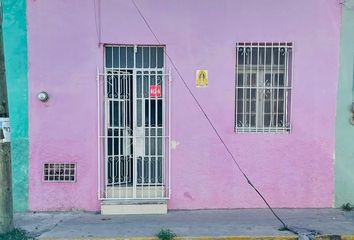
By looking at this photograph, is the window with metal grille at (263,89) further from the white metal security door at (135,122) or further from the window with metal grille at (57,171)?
the window with metal grille at (57,171)

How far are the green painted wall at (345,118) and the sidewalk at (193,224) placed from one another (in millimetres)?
382

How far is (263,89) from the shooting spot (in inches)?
251

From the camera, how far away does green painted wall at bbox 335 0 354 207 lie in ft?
20.6

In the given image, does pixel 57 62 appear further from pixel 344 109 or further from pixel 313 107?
pixel 344 109

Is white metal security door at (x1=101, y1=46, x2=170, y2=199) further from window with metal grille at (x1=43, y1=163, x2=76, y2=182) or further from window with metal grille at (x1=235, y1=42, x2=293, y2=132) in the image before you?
window with metal grille at (x1=235, y1=42, x2=293, y2=132)

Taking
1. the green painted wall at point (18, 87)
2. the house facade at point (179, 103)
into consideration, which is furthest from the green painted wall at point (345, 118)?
the green painted wall at point (18, 87)

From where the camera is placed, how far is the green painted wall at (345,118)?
6.27 metres

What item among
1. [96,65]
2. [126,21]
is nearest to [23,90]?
[96,65]

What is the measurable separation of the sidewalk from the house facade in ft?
0.66

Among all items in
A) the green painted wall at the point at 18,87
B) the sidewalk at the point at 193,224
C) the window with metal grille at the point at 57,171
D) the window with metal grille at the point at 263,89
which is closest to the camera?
the sidewalk at the point at 193,224

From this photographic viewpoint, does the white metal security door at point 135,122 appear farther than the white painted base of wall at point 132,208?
Yes

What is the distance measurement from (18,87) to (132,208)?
2.49m

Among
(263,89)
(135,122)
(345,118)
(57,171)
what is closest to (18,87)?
(57,171)

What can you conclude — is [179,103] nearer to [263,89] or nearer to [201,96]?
[201,96]
